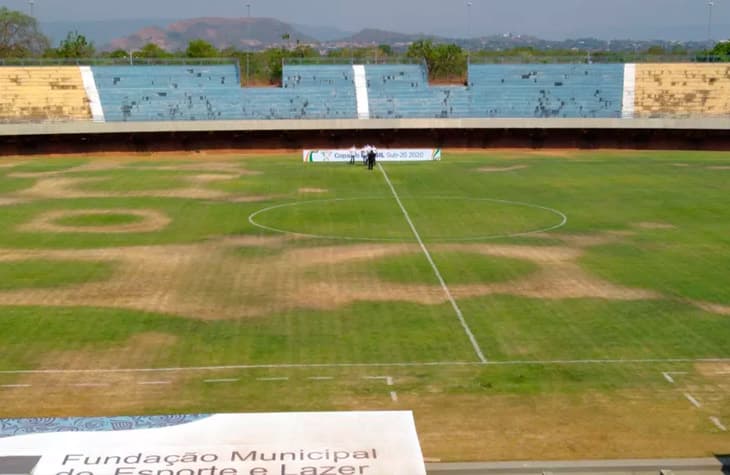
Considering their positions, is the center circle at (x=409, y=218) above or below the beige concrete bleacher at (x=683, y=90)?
below

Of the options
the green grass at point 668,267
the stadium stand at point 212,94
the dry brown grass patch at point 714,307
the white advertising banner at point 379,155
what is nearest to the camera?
the dry brown grass patch at point 714,307

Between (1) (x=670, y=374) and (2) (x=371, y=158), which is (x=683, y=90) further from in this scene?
(1) (x=670, y=374)

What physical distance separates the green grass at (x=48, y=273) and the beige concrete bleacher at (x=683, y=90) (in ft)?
167

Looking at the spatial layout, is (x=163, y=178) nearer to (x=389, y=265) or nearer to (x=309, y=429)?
(x=389, y=265)

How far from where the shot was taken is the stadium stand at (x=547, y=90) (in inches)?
2864

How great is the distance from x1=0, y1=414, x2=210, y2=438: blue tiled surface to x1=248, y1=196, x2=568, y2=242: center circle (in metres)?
25.1

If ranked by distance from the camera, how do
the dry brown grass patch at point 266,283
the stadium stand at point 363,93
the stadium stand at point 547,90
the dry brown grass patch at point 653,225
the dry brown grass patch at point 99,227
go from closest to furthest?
the dry brown grass patch at point 266,283 < the dry brown grass patch at point 99,227 < the dry brown grass patch at point 653,225 < the stadium stand at point 363,93 < the stadium stand at point 547,90

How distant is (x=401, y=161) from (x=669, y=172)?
55.5ft

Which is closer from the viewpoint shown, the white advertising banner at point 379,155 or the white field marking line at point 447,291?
the white field marking line at point 447,291

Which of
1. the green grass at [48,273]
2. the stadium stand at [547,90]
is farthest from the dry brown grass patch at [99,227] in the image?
the stadium stand at [547,90]

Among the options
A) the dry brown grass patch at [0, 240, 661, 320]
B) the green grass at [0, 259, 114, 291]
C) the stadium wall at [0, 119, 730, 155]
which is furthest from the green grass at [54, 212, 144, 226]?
the stadium wall at [0, 119, 730, 155]

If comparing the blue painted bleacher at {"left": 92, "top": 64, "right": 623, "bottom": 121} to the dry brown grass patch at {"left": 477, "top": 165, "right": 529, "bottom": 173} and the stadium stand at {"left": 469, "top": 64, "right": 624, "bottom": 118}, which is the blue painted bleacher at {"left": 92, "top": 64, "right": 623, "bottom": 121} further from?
the dry brown grass patch at {"left": 477, "top": 165, "right": 529, "bottom": 173}

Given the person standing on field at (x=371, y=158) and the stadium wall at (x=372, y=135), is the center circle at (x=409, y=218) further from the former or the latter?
the stadium wall at (x=372, y=135)

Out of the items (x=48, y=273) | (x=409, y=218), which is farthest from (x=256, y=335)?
(x=409, y=218)
